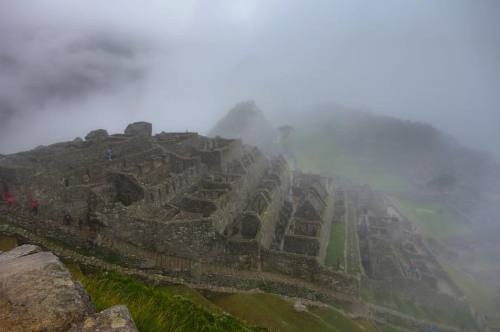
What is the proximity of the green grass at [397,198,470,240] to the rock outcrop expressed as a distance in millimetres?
50689

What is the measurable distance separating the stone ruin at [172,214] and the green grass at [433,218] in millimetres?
21866

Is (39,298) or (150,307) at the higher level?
(39,298)

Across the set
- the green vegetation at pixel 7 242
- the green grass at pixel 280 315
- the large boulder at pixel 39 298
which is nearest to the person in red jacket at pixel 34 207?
the green vegetation at pixel 7 242

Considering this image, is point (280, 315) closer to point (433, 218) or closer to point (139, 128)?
point (139, 128)

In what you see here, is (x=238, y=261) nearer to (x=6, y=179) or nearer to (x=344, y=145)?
(x=6, y=179)

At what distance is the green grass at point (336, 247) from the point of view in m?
30.8

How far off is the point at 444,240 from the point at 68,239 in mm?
46498

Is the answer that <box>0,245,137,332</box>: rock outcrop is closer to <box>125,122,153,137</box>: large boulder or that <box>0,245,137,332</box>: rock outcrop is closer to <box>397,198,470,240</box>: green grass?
<box>125,122,153,137</box>: large boulder

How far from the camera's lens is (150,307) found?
8.09 metres

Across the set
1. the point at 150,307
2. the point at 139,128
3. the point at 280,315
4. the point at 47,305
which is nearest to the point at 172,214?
the point at 280,315

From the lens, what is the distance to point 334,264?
30453 millimetres

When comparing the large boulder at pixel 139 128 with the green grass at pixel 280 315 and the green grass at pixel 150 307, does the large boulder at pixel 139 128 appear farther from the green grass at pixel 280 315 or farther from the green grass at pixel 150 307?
the green grass at pixel 150 307

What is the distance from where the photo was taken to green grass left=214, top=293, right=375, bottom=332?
683 inches

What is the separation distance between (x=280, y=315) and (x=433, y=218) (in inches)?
1906
